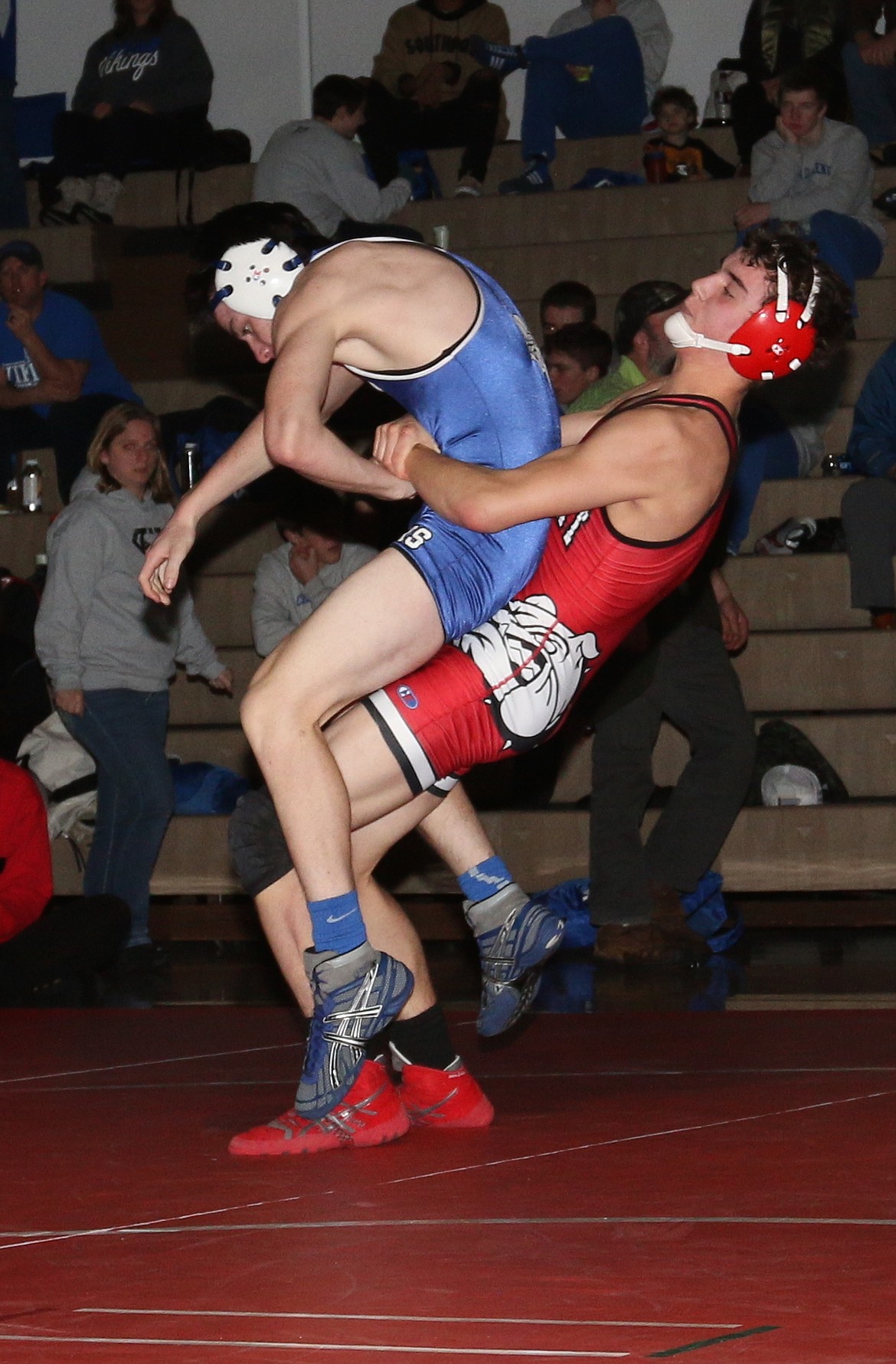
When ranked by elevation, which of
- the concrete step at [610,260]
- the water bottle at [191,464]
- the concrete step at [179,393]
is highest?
the concrete step at [610,260]

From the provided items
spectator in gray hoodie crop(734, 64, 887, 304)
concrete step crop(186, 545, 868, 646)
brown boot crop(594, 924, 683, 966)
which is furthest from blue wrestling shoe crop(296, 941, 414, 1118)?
spectator in gray hoodie crop(734, 64, 887, 304)

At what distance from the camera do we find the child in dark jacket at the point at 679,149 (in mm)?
9422

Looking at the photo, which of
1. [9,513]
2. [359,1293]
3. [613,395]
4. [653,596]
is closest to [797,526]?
[613,395]

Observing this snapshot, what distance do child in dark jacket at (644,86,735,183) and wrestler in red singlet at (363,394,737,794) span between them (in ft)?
21.8

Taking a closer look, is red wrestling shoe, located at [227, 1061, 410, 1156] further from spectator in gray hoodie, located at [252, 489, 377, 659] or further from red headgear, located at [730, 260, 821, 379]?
spectator in gray hoodie, located at [252, 489, 377, 659]

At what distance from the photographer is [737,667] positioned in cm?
677

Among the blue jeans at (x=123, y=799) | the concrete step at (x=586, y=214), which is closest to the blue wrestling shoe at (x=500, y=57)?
the concrete step at (x=586, y=214)

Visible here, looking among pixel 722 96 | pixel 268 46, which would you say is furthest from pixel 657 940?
pixel 268 46

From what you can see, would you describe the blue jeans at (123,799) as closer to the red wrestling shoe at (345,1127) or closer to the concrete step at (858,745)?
the concrete step at (858,745)

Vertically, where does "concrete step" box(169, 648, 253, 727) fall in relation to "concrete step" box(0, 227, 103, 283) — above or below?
below

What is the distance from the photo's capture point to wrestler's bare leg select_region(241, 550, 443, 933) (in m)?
2.90

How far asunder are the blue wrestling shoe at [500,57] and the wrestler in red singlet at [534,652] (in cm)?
742

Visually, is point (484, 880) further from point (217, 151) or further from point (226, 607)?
point (217, 151)

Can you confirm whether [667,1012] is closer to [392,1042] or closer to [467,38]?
[392,1042]
